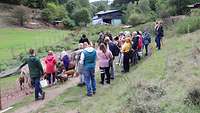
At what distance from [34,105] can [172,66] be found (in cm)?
498

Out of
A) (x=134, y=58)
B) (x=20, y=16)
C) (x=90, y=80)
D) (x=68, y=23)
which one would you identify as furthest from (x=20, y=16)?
(x=90, y=80)

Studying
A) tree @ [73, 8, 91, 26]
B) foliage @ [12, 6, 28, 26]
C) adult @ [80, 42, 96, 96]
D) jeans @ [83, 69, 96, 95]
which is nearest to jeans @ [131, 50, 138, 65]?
jeans @ [83, 69, 96, 95]

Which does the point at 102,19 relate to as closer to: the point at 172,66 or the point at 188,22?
the point at 188,22

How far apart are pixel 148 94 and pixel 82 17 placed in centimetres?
8021

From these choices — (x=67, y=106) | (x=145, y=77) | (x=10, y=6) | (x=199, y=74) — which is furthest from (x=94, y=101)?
(x=10, y=6)

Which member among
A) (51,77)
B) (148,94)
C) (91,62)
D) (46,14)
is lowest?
(51,77)

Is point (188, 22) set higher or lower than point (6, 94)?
higher

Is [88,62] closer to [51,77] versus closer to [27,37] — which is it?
[51,77]

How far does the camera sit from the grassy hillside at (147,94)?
9.95 m

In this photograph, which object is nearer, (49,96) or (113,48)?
(49,96)

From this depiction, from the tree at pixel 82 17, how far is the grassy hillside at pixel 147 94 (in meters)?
72.3

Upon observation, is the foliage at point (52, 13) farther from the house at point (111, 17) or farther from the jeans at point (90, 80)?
the jeans at point (90, 80)

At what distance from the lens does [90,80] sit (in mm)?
14891

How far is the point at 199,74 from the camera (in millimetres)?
12773
